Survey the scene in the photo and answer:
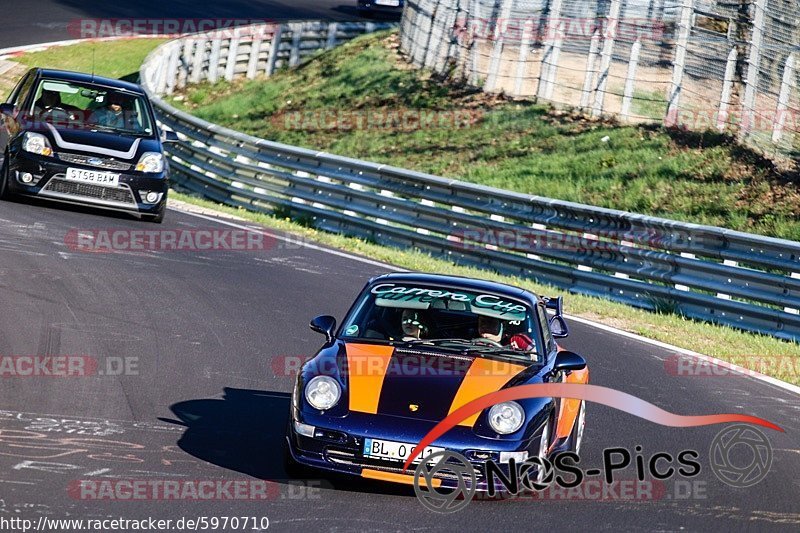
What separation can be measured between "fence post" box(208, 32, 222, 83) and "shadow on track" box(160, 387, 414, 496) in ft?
84.1

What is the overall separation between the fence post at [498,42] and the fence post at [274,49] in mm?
9638

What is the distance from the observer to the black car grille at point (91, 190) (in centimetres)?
1577

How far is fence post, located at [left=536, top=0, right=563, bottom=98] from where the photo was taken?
81.8ft

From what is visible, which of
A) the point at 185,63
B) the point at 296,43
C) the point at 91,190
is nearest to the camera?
the point at 91,190

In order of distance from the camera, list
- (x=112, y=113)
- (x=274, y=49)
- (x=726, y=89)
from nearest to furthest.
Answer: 1. (x=112, y=113)
2. (x=726, y=89)
3. (x=274, y=49)

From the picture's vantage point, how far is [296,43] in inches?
1428

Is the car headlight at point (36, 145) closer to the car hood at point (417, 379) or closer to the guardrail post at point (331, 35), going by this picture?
the car hood at point (417, 379)

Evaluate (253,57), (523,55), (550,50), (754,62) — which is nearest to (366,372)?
(754,62)

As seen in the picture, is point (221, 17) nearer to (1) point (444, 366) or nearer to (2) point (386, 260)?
(2) point (386, 260)

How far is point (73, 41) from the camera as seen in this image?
35.1 meters

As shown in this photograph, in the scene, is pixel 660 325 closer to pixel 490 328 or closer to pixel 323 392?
pixel 490 328

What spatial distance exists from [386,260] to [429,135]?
1045 cm

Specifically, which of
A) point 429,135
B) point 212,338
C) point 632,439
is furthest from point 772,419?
point 429,135

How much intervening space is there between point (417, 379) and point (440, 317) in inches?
44.0
